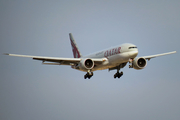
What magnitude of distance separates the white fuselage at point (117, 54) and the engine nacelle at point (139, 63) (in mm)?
2224

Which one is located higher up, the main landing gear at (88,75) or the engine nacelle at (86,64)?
the engine nacelle at (86,64)

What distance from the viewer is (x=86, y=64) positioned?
53.5 metres

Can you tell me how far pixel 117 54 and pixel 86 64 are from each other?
5.24 meters

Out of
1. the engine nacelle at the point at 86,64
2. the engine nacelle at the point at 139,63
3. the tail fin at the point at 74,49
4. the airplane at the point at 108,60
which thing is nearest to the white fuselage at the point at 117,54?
the airplane at the point at 108,60

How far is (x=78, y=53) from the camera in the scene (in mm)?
66875

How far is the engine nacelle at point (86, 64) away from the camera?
52562mm

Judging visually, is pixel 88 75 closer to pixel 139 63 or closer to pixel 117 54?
pixel 117 54

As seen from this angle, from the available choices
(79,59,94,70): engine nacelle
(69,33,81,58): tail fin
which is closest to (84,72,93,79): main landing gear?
(79,59,94,70): engine nacelle

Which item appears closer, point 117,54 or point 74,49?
point 117,54

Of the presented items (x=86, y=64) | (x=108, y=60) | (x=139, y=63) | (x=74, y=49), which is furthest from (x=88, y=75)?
(x=74, y=49)

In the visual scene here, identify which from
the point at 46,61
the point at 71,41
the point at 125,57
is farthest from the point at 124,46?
the point at 71,41

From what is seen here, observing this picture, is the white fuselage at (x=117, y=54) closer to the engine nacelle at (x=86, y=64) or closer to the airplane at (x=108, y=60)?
the airplane at (x=108, y=60)

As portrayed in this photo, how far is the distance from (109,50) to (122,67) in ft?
15.3

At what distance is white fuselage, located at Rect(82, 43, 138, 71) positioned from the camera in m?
50.4
